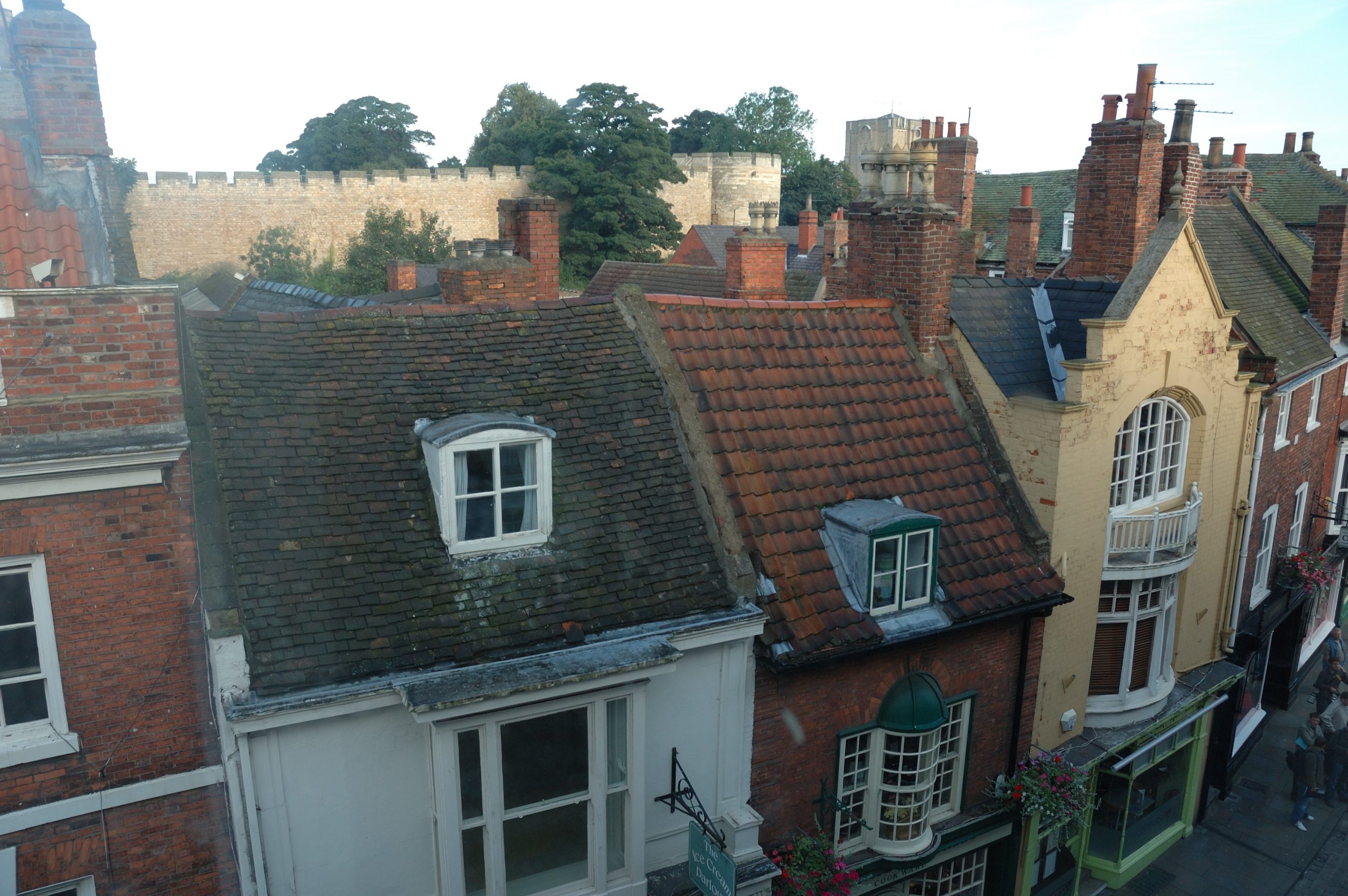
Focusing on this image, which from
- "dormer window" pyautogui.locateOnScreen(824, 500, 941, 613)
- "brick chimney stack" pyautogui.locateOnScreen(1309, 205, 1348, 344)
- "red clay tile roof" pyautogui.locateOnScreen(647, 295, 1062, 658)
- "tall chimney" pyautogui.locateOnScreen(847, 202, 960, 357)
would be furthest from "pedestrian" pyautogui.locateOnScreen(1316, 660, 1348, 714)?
"dormer window" pyautogui.locateOnScreen(824, 500, 941, 613)

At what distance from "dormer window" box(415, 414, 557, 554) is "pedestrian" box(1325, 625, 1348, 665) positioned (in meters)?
18.8

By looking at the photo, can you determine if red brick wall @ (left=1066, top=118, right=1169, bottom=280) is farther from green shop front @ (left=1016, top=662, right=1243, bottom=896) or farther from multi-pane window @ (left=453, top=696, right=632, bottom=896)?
multi-pane window @ (left=453, top=696, right=632, bottom=896)

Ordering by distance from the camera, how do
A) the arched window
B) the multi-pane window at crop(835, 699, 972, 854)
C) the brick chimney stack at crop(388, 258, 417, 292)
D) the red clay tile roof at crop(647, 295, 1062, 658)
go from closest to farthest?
the red clay tile roof at crop(647, 295, 1062, 658) → the multi-pane window at crop(835, 699, 972, 854) → the arched window → the brick chimney stack at crop(388, 258, 417, 292)

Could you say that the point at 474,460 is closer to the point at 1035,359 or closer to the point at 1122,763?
the point at 1035,359

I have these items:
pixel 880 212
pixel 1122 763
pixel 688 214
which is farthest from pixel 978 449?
pixel 688 214

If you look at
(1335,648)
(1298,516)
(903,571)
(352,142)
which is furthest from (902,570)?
(352,142)

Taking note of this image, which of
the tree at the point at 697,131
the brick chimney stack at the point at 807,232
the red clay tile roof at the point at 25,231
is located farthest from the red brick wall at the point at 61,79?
the tree at the point at 697,131

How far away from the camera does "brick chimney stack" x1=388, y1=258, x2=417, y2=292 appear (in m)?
31.8

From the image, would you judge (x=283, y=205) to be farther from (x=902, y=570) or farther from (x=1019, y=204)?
(x=902, y=570)

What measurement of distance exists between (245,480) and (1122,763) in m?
11.3

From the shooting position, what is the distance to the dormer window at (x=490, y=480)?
773 cm

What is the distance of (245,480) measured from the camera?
24.3ft

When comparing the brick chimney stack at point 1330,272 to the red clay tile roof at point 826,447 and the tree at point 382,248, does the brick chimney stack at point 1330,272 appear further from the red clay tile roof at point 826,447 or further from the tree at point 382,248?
the tree at point 382,248

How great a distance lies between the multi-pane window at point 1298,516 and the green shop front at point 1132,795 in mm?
4540
